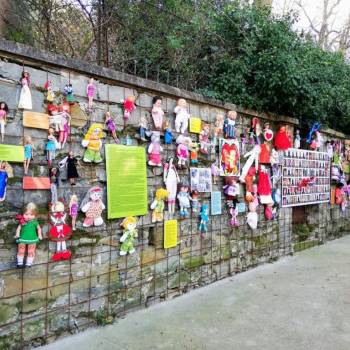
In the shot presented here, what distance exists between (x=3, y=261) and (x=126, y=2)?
3782mm

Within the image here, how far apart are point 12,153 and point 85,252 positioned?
1061mm

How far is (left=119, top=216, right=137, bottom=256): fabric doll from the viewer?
3.49 metres

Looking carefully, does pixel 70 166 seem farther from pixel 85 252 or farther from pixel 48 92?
pixel 85 252

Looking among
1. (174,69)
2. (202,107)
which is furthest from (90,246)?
(174,69)

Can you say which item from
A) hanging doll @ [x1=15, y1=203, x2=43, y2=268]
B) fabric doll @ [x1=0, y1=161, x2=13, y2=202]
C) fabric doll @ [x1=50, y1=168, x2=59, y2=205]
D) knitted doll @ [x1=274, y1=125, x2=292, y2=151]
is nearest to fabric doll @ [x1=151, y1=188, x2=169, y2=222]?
fabric doll @ [x1=50, y1=168, x2=59, y2=205]

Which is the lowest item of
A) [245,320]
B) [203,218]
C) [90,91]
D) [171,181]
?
[245,320]

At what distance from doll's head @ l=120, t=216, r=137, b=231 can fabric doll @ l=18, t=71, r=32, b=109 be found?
1344 millimetres

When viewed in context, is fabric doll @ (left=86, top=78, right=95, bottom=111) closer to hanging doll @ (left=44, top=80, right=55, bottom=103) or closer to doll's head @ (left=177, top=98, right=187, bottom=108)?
hanging doll @ (left=44, top=80, right=55, bottom=103)

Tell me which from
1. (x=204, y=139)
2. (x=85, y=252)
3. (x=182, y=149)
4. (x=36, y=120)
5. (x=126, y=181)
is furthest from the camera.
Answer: (x=204, y=139)

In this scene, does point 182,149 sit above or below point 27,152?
above

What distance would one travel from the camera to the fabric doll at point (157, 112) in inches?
149

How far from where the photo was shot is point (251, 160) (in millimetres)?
5164

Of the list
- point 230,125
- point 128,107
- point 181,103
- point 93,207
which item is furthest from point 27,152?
point 230,125

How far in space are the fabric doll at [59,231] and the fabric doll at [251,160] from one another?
267cm
